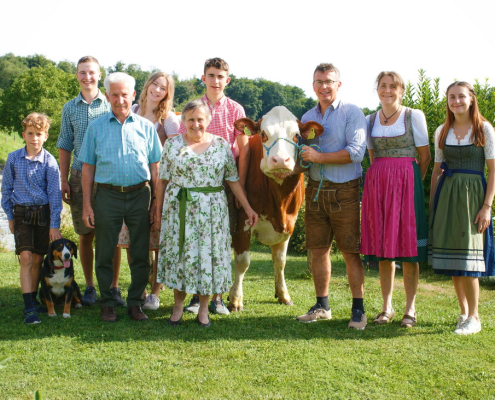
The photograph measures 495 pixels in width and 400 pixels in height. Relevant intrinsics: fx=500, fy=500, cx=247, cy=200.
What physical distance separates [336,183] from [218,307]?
202cm

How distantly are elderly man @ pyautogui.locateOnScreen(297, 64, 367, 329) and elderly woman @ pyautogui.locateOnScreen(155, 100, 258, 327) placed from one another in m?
0.98

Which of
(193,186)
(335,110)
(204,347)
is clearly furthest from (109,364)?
(335,110)

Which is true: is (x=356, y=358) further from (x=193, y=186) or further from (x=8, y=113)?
(x=8, y=113)

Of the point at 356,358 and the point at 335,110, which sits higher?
the point at 335,110

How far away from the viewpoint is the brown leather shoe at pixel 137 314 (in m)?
5.43

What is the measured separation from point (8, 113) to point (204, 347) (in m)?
52.4

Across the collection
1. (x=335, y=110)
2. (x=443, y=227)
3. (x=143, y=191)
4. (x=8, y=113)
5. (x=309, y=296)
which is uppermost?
(x=8, y=113)

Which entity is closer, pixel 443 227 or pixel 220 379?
pixel 220 379

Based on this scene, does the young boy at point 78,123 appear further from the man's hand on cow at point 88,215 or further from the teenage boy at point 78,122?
the man's hand on cow at point 88,215

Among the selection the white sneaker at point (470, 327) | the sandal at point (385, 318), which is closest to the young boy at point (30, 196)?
the sandal at point (385, 318)

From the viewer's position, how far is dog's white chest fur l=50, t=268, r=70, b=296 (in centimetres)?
555

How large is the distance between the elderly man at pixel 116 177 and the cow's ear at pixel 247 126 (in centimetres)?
96

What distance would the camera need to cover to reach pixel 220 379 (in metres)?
3.86

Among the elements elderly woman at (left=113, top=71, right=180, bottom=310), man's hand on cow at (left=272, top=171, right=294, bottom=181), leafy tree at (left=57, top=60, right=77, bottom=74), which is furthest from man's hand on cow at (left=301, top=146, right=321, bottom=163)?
leafy tree at (left=57, top=60, right=77, bottom=74)
